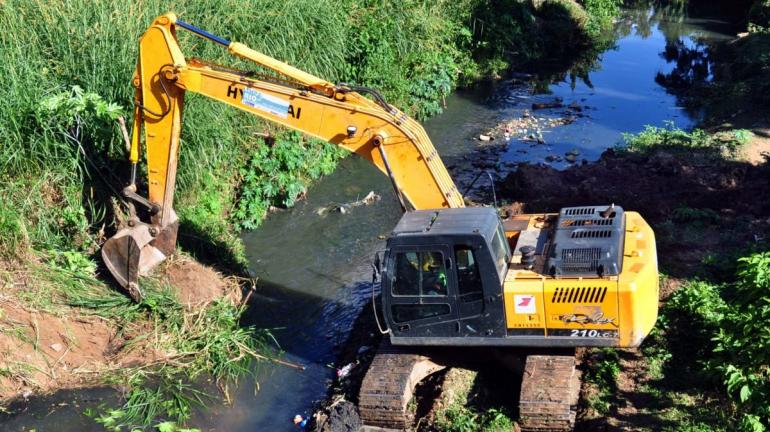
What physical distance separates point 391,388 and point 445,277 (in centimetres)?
136

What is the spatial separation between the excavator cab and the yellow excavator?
0.01m

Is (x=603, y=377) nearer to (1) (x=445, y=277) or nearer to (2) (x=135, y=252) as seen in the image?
(1) (x=445, y=277)

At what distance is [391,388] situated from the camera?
8898 millimetres

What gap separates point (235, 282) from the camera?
12281 mm

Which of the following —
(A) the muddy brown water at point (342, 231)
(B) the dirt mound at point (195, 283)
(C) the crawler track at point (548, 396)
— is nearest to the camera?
(C) the crawler track at point (548, 396)

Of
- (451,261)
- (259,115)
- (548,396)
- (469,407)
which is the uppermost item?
(259,115)

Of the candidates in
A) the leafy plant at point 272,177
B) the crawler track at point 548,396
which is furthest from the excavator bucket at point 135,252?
the crawler track at point 548,396

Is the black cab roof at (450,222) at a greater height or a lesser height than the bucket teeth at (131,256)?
greater

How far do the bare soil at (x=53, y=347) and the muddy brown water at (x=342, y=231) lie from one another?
0.29 meters

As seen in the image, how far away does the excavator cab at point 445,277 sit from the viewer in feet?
28.1

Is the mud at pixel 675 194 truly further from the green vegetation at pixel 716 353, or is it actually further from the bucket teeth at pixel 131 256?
the bucket teeth at pixel 131 256

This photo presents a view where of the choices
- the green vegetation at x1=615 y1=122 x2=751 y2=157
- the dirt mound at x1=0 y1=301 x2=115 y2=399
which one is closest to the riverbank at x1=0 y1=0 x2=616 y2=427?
the dirt mound at x1=0 y1=301 x2=115 y2=399

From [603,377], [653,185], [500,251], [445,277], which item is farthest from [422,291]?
[653,185]

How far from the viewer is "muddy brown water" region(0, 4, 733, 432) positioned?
396 inches
